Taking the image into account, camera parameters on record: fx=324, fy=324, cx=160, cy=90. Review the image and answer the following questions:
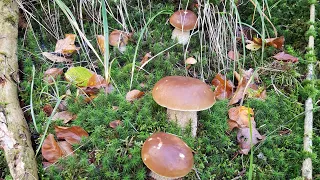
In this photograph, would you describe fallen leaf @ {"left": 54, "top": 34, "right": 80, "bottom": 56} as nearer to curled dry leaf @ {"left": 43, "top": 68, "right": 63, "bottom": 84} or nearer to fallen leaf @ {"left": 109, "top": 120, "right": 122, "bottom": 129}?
curled dry leaf @ {"left": 43, "top": 68, "right": 63, "bottom": 84}

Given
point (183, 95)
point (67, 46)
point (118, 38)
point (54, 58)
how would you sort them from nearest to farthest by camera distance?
point (183, 95), point (54, 58), point (67, 46), point (118, 38)

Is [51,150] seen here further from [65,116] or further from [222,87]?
[222,87]

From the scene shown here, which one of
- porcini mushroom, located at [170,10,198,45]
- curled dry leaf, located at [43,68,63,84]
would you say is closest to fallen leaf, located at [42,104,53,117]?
curled dry leaf, located at [43,68,63,84]

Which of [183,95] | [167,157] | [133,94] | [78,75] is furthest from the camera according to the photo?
[78,75]

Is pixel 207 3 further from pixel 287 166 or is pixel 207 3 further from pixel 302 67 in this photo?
pixel 287 166

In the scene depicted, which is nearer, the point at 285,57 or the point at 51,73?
the point at 51,73

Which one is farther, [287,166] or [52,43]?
[52,43]

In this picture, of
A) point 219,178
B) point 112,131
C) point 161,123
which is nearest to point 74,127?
point 112,131

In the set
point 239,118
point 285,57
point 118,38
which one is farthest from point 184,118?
point 285,57
